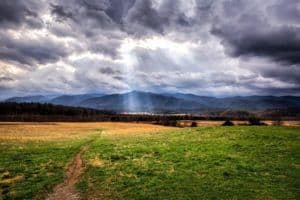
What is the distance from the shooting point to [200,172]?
20484 millimetres

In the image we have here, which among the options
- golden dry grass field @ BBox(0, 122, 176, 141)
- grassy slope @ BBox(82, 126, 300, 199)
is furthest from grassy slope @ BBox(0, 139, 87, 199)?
golden dry grass field @ BBox(0, 122, 176, 141)

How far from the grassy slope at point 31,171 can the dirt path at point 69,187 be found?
602 mm

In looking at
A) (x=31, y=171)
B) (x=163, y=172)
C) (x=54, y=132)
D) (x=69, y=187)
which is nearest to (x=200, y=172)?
(x=163, y=172)

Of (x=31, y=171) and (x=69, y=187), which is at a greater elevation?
(x=31, y=171)

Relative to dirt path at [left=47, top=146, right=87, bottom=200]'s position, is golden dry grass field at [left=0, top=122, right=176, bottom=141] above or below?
above

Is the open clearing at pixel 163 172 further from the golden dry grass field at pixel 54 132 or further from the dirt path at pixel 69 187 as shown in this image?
the golden dry grass field at pixel 54 132

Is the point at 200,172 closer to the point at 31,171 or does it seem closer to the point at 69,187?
the point at 69,187

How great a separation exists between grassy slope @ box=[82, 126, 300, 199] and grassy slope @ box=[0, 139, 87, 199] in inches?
102

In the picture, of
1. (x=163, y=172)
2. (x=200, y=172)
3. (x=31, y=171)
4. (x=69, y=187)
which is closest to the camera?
(x=69, y=187)

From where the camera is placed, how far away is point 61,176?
20.8 meters

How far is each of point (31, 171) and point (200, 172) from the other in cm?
1489

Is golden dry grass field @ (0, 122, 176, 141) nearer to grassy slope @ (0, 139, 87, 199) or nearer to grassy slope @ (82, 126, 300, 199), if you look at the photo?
grassy slope @ (0, 139, 87, 199)

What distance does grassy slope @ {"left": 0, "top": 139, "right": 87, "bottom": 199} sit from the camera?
17.4 m

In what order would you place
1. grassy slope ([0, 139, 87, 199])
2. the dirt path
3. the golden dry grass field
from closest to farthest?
the dirt path, grassy slope ([0, 139, 87, 199]), the golden dry grass field
